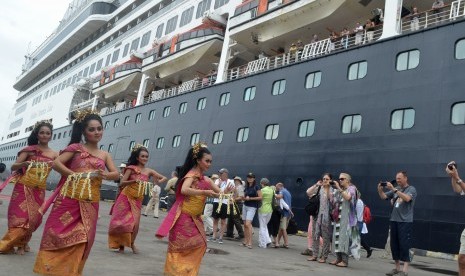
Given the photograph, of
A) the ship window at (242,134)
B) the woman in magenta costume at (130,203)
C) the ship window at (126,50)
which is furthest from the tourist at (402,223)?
the ship window at (126,50)

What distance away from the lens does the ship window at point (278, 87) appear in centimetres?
1386

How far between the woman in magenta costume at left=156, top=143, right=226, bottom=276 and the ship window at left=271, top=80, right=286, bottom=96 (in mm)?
9883

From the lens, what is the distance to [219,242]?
27.1ft

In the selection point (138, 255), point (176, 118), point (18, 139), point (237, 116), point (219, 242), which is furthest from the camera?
point (18, 139)

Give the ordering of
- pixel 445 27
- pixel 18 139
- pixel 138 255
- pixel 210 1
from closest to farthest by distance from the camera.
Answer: pixel 138 255 → pixel 445 27 → pixel 210 1 → pixel 18 139

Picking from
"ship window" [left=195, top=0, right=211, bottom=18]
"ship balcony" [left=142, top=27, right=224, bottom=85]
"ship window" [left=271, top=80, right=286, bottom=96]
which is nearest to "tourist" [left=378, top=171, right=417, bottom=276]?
"ship window" [left=271, top=80, right=286, bottom=96]

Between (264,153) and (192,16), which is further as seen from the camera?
(192,16)

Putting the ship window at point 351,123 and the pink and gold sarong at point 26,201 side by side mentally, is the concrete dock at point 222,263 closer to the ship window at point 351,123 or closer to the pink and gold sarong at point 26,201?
the pink and gold sarong at point 26,201

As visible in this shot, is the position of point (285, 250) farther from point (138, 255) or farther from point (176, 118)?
point (176, 118)

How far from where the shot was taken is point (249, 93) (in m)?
15.2

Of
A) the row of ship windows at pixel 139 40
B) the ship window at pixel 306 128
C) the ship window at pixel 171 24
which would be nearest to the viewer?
the ship window at pixel 306 128

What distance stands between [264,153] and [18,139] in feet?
138

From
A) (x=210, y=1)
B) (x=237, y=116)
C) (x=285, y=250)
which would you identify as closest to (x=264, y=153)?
(x=237, y=116)

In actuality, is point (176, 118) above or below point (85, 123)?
above
